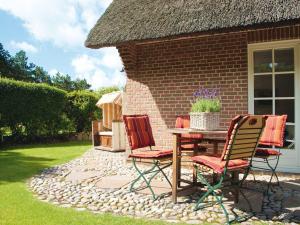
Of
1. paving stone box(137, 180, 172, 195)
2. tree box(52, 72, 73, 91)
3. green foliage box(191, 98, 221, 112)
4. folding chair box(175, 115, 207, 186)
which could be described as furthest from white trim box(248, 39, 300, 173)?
tree box(52, 72, 73, 91)

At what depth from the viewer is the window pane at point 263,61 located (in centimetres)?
657

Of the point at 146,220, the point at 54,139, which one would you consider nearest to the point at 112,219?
the point at 146,220

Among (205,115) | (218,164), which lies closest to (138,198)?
(218,164)

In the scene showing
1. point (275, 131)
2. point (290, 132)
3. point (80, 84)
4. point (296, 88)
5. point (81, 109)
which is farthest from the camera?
point (80, 84)

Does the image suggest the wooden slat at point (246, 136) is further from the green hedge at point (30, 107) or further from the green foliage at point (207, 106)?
the green hedge at point (30, 107)

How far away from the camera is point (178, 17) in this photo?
678 centimetres

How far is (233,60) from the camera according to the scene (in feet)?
Answer: 22.4

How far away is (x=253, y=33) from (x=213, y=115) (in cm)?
261

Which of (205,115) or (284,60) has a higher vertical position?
(284,60)

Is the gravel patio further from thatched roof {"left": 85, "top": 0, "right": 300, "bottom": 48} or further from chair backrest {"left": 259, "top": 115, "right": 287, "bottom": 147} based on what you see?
thatched roof {"left": 85, "top": 0, "right": 300, "bottom": 48}

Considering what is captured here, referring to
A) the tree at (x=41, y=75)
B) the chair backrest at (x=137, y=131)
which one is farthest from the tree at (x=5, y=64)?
the chair backrest at (x=137, y=131)

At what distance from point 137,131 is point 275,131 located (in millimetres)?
2150

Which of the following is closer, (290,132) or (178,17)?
(290,132)

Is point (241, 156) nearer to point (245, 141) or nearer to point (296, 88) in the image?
point (245, 141)
